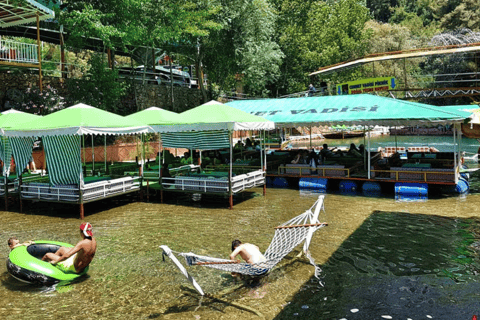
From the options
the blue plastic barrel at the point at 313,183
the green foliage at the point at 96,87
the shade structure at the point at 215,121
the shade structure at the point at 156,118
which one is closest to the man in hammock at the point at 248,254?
the shade structure at the point at 215,121

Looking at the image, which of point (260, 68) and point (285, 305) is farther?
point (260, 68)

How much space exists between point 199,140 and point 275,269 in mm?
11688

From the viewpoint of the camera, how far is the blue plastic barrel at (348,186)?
1897cm

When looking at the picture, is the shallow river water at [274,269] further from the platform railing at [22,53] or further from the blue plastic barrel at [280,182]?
the platform railing at [22,53]

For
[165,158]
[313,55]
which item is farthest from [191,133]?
[313,55]

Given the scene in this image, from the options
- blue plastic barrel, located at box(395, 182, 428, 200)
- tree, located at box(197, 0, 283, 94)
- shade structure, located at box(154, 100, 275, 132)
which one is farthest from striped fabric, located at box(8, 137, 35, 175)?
tree, located at box(197, 0, 283, 94)

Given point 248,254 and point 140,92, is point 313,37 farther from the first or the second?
point 248,254

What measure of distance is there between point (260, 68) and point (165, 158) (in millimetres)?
20796

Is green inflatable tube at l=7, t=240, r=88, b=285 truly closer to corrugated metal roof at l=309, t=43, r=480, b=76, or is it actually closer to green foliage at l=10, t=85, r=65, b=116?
green foliage at l=10, t=85, r=65, b=116

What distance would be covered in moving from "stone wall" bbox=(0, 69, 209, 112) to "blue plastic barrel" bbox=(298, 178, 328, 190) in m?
17.1

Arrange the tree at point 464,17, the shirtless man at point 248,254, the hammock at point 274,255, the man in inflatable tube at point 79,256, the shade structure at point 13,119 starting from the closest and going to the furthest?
1. the hammock at point 274,255
2. the shirtless man at point 248,254
3. the man in inflatable tube at point 79,256
4. the shade structure at point 13,119
5. the tree at point 464,17

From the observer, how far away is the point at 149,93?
114 feet

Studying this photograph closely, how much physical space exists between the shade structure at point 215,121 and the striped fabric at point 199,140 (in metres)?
2.56

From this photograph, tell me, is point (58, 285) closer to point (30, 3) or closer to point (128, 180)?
point (128, 180)
